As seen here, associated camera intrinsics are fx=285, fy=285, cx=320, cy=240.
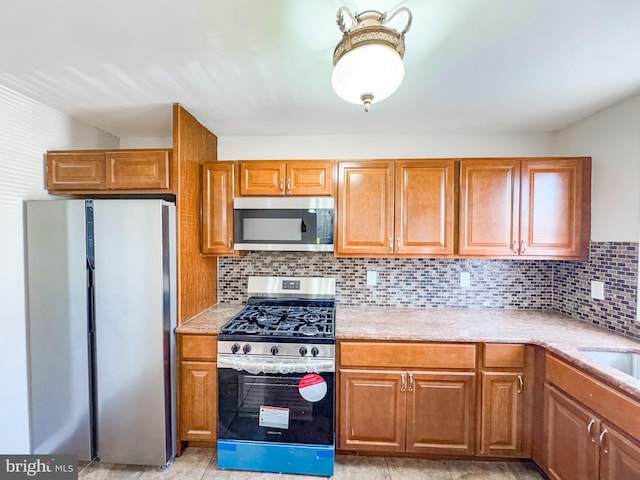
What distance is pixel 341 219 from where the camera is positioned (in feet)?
7.26

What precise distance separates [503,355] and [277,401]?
147cm

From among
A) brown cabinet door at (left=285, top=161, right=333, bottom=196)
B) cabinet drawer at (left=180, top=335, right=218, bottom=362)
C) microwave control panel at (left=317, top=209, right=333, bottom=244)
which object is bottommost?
cabinet drawer at (left=180, top=335, right=218, bottom=362)

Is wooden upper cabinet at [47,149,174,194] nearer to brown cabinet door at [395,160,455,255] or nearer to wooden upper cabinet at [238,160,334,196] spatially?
wooden upper cabinet at [238,160,334,196]

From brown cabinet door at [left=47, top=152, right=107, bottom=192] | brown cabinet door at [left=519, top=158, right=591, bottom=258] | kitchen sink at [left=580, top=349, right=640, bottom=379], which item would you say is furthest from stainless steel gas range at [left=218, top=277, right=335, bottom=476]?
brown cabinet door at [left=519, top=158, right=591, bottom=258]

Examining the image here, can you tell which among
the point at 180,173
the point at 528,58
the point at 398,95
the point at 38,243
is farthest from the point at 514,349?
the point at 38,243

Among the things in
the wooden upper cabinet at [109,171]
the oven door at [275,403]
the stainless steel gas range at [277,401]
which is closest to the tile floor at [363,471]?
the stainless steel gas range at [277,401]

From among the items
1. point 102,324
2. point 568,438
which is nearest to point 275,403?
point 102,324

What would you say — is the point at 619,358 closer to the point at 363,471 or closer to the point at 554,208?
the point at 554,208

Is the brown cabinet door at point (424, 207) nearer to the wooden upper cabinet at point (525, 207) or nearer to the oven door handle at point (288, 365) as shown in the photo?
the wooden upper cabinet at point (525, 207)

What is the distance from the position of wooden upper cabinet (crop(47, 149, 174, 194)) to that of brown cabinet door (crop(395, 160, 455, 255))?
1.68m

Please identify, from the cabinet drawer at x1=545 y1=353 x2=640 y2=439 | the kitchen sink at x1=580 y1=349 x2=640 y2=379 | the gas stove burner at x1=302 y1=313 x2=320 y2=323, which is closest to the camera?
the cabinet drawer at x1=545 y1=353 x2=640 y2=439

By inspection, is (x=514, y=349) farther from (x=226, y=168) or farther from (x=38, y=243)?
(x=38, y=243)

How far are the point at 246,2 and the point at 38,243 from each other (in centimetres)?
193

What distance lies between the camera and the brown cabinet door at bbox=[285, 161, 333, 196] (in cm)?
221
